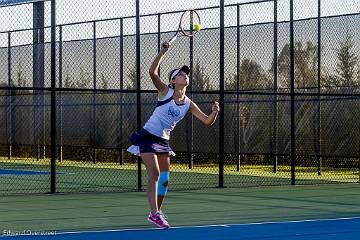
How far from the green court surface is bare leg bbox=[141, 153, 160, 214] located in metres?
0.43

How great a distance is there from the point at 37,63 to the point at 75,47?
3.99 ft

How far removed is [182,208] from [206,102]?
375 inches

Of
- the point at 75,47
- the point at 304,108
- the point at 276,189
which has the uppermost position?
the point at 75,47

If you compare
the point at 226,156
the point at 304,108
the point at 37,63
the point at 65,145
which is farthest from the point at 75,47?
the point at 304,108

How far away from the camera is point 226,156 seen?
22.4 m

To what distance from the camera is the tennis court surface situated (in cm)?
892

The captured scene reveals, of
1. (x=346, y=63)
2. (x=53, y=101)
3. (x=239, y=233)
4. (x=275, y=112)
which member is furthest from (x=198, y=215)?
(x=346, y=63)

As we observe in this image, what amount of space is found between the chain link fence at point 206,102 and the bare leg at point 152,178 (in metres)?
6.38

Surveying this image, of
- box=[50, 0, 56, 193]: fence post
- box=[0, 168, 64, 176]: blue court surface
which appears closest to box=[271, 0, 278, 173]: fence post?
box=[0, 168, 64, 176]: blue court surface

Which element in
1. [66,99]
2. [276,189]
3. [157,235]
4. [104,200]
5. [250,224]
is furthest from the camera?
[66,99]

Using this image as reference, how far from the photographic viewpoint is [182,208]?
11820 millimetres

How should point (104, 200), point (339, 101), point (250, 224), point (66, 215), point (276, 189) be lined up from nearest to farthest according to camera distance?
1. point (250, 224)
2. point (66, 215)
3. point (104, 200)
4. point (276, 189)
5. point (339, 101)

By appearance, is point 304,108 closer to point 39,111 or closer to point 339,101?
point 339,101

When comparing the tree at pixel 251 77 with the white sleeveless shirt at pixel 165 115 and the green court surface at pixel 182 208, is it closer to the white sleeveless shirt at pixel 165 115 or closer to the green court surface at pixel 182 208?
the green court surface at pixel 182 208
